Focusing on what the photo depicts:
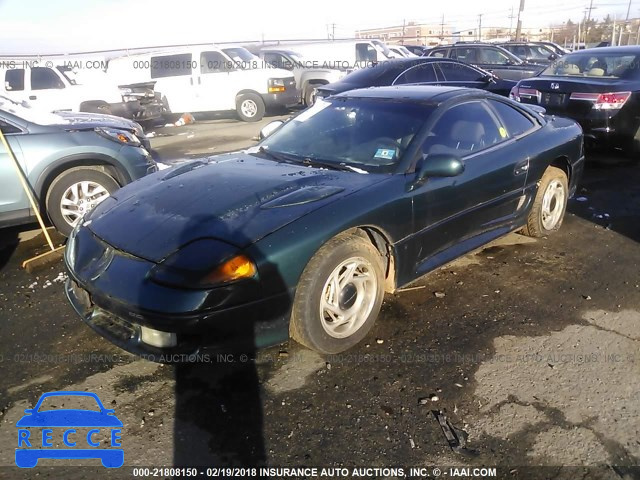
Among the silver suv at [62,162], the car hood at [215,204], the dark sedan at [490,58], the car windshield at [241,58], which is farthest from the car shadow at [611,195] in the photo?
the car windshield at [241,58]

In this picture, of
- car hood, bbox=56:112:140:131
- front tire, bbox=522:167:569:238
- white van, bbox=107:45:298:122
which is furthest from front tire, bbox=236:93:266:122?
front tire, bbox=522:167:569:238

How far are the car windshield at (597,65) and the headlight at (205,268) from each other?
751 centimetres

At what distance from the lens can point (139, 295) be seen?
8.52 ft

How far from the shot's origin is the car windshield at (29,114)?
16.4ft

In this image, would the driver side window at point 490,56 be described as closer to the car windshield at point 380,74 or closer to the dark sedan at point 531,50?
the dark sedan at point 531,50

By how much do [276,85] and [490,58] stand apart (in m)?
6.10

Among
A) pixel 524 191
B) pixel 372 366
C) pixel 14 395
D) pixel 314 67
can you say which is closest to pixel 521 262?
pixel 524 191

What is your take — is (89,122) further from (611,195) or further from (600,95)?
(600,95)

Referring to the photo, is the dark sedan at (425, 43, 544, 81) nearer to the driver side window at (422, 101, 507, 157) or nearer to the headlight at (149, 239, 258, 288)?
the driver side window at (422, 101, 507, 157)

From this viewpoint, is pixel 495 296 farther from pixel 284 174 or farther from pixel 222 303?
pixel 222 303

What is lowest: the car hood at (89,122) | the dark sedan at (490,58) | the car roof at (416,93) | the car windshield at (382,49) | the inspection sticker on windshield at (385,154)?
the inspection sticker on windshield at (385,154)

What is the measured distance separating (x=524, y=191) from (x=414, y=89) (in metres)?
1.28

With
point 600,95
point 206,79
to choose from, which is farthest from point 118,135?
point 206,79

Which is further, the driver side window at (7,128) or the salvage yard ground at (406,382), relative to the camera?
the driver side window at (7,128)
